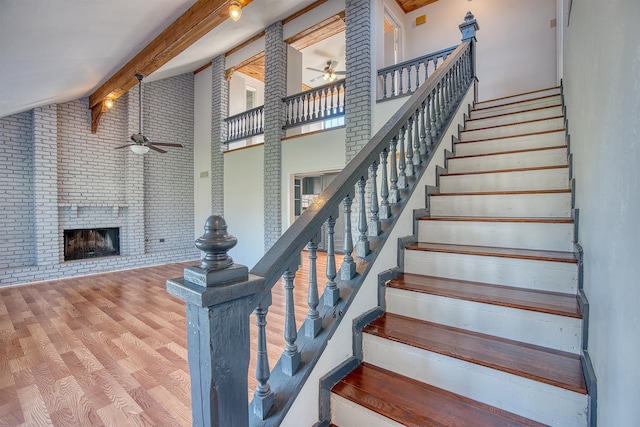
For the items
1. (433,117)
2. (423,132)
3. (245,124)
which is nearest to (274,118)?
(245,124)

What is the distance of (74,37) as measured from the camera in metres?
3.04

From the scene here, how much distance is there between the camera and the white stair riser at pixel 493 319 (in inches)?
49.4

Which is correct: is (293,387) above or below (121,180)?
below

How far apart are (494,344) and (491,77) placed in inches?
217

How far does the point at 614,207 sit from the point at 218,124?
7044 mm

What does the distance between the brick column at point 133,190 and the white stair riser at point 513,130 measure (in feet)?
21.2

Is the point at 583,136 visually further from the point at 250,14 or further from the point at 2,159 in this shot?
the point at 2,159

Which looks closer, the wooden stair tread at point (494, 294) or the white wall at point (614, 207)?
the white wall at point (614, 207)

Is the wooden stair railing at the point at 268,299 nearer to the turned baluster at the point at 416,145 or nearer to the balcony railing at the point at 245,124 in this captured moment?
the turned baluster at the point at 416,145

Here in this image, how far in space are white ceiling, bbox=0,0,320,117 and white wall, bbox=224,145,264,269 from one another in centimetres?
224

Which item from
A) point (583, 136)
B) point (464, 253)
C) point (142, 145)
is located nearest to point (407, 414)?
point (464, 253)

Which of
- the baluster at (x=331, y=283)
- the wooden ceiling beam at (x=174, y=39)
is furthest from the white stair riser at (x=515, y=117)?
the wooden ceiling beam at (x=174, y=39)

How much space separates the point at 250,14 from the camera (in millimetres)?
5117

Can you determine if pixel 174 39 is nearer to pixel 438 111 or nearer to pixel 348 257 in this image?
pixel 438 111
